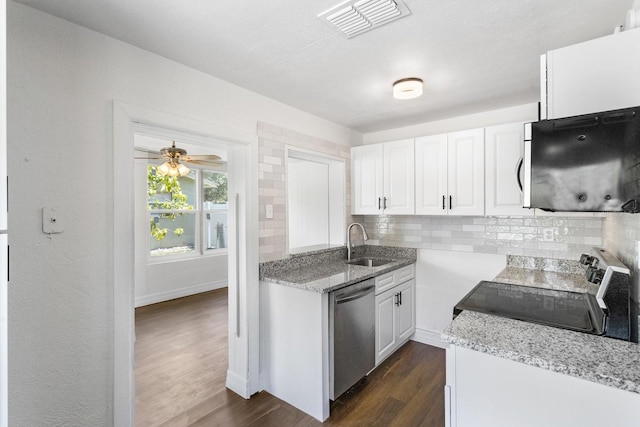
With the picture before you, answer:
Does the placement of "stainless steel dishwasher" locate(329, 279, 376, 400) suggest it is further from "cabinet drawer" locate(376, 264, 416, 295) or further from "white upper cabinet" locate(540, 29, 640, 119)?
"white upper cabinet" locate(540, 29, 640, 119)

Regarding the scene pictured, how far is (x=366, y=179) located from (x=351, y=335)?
67.6 inches

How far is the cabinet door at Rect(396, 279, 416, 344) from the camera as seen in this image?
121 inches

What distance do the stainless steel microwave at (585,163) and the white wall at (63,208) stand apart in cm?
203

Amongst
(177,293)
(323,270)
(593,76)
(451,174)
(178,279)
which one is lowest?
(177,293)

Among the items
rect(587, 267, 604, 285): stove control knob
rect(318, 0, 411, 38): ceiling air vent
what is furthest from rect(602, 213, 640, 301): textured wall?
rect(318, 0, 411, 38): ceiling air vent

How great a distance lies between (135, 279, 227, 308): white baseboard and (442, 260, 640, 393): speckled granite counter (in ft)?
15.3

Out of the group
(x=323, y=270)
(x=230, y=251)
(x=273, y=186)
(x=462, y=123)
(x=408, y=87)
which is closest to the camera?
(x=408, y=87)

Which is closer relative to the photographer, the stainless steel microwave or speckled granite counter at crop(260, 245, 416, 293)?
the stainless steel microwave

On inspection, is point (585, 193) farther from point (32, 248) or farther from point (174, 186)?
point (174, 186)

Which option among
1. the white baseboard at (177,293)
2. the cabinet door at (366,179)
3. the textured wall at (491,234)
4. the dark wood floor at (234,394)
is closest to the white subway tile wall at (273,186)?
the cabinet door at (366,179)

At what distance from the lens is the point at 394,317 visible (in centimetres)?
298

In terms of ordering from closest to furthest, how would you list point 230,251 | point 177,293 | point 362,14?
point 362,14
point 230,251
point 177,293

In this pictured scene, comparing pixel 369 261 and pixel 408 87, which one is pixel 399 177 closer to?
pixel 369 261

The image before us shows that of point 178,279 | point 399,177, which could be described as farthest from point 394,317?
point 178,279
